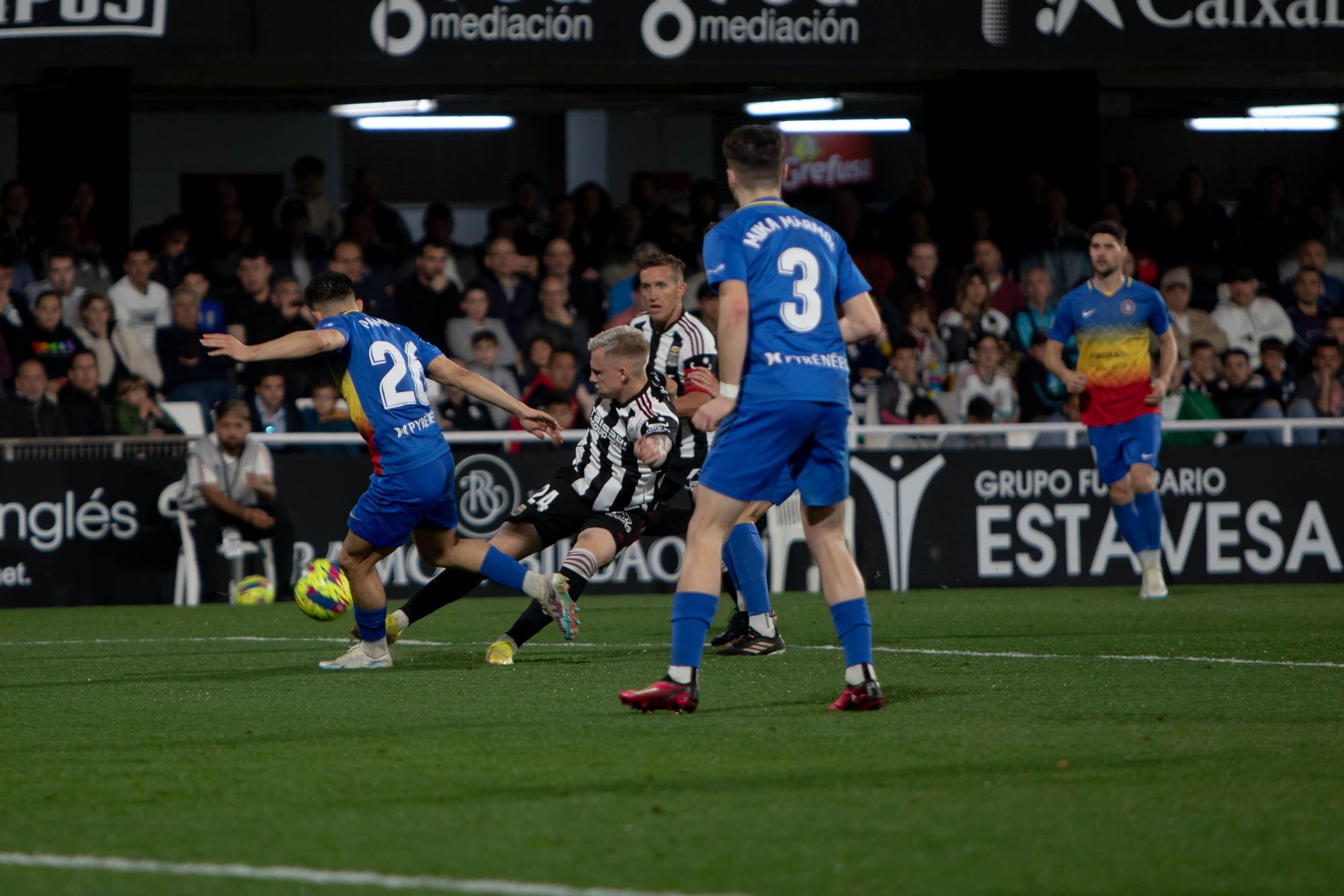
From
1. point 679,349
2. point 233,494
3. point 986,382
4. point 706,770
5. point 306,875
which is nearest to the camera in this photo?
point 306,875

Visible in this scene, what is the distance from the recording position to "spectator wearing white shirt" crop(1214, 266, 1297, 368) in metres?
17.9

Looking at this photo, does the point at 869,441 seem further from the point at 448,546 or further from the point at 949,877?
the point at 949,877

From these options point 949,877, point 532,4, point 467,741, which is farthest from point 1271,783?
point 532,4

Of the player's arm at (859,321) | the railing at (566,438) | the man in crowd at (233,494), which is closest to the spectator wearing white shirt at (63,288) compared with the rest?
the railing at (566,438)

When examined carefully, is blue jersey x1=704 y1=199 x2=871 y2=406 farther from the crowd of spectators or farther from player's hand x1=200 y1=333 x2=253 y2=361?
the crowd of spectators

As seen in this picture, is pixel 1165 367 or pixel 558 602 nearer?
pixel 558 602

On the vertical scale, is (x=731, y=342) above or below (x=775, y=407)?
above

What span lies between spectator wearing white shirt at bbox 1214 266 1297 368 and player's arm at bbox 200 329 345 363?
1160 centimetres

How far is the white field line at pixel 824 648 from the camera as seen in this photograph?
28.1 ft

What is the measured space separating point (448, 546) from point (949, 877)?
4.90 meters

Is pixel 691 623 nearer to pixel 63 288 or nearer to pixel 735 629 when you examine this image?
pixel 735 629

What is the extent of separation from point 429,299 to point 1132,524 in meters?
6.46

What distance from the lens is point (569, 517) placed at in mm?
9211

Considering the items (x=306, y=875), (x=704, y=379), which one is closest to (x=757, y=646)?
(x=704, y=379)
